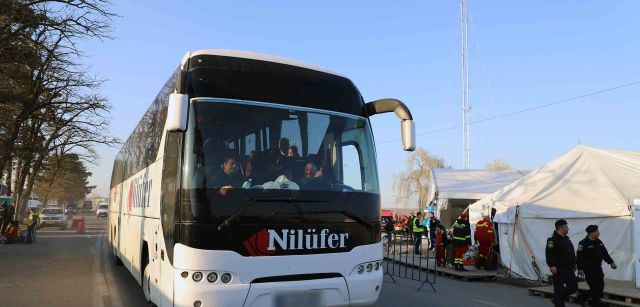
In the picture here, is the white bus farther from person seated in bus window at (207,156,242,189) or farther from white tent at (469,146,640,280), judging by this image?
white tent at (469,146,640,280)

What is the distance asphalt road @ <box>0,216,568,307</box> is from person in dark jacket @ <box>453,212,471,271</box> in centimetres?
119

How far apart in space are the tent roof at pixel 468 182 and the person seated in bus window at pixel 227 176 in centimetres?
2149

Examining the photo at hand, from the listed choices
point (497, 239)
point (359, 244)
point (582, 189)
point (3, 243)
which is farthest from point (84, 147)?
point (359, 244)

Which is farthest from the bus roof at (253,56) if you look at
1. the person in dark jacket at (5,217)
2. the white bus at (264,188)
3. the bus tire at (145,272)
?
the person in dark jacket at (5,217)

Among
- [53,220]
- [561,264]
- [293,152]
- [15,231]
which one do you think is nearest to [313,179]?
[293,152]

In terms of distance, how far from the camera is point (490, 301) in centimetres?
1038

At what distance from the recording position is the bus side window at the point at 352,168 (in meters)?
6.02

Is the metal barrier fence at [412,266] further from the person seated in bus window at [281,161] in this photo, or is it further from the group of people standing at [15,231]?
the group of people standing at [15,231]

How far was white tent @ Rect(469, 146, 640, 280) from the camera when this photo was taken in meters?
13.4

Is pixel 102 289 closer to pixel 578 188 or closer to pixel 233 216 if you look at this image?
pixel 233 216

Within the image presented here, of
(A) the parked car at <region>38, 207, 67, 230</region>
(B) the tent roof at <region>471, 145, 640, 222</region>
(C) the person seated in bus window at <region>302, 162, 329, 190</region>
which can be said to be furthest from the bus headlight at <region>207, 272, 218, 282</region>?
(A) the parked car at <region>38, 207, 67, 230</region>

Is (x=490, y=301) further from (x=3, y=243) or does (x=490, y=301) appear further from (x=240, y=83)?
(x=3, y=243)

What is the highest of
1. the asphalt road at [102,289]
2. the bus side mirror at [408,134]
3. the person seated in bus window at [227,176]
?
the bus side mirror at [408,134]

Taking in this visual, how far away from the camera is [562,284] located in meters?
8.29
